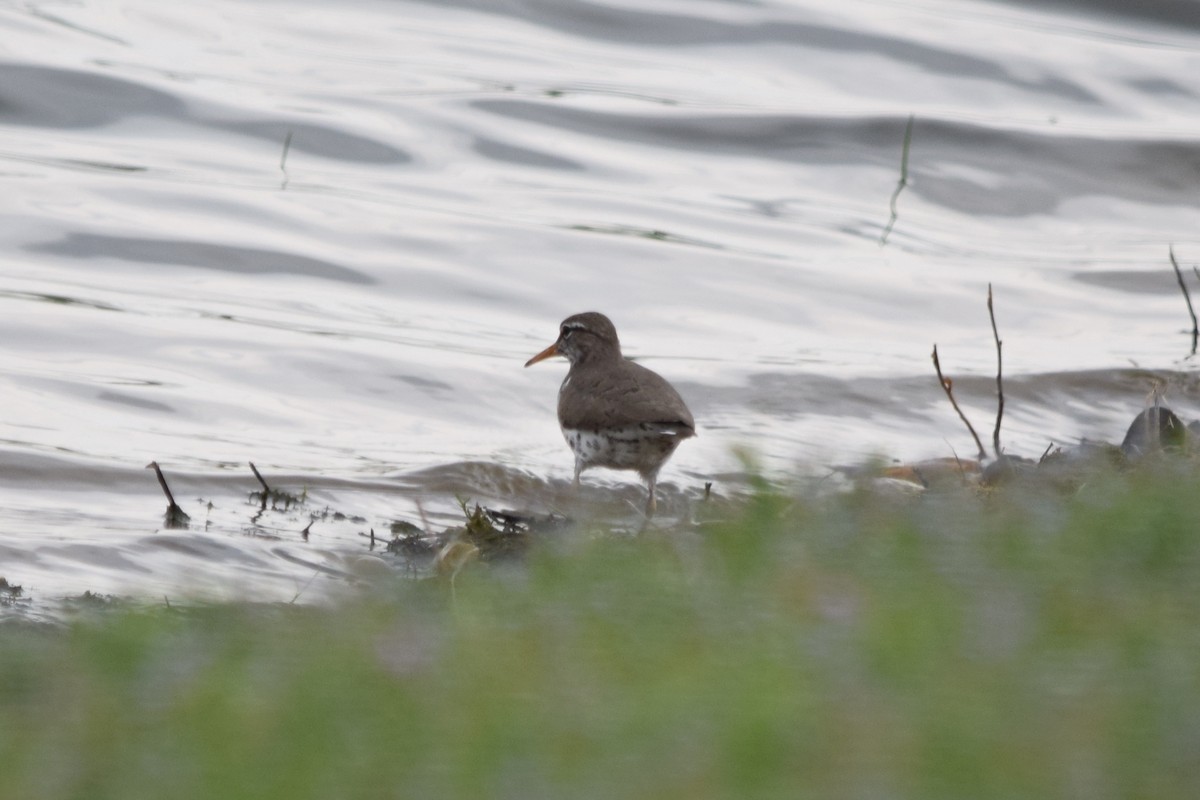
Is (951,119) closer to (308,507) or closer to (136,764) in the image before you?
(308,507)

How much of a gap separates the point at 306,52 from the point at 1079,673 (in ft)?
57.0

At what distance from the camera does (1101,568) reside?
14.5 feet

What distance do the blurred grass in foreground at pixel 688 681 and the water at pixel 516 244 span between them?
811 millimetres

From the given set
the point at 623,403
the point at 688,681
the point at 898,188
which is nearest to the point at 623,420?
the point at 623,403

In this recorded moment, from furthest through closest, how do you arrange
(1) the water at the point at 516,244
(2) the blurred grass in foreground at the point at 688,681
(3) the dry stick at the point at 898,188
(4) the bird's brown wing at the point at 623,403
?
(3) the dry stick at the point at 898,188
(1) the water at the point at 516,244
(4) the bird's brown wing at the point at 623,403
(2) the blurred grass in foreground at the point at 688,681

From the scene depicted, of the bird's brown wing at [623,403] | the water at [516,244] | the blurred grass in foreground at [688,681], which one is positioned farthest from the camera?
the water at [516,244]

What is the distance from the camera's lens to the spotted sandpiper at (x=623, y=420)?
9.24 metres

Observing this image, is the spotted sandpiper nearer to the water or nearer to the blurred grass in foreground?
the water

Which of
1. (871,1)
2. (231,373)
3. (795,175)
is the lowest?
(231,373)

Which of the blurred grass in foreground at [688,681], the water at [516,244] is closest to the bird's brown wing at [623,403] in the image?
the water at [516,244]

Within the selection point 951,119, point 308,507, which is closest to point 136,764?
point 308,507

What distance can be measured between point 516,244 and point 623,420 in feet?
19.0

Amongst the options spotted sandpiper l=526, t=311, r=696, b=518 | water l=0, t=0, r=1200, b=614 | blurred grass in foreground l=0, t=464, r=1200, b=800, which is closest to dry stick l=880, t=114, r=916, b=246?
water l=0, t=0, r=1200, b=614

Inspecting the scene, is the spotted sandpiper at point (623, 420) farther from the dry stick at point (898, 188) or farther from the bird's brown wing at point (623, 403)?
the dry stick at point (898, 188)
